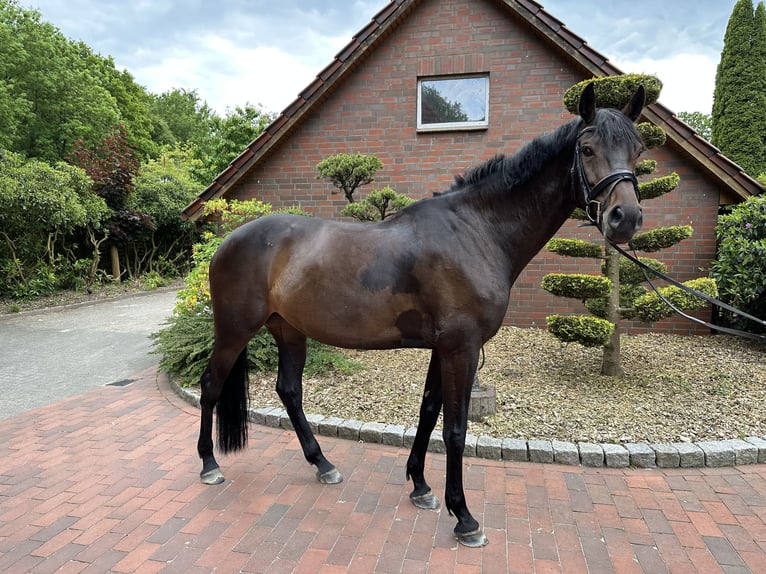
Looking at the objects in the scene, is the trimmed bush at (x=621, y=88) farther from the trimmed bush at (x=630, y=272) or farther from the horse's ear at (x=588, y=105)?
the horse's ear at (x=588, y=105)

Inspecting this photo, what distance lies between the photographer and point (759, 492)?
101 inches

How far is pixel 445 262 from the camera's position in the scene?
2.14 meters

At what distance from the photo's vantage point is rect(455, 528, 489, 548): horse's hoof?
83.4 inches

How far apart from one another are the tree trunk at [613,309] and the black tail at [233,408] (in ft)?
11.6

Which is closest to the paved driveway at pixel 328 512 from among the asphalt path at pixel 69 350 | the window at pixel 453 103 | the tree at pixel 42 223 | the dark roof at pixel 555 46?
the asphalt path at pixel 69 350

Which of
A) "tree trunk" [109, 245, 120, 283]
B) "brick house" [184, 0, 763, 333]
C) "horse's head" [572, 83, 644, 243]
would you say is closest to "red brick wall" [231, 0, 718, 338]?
"brick house" [184, 0, 763, 333]

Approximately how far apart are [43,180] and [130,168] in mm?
3683

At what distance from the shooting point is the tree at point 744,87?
1077cm

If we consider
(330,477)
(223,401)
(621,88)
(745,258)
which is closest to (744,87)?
(745,258)

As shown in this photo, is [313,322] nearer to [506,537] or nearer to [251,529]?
[251,529]

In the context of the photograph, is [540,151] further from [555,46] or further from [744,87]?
[744,87]

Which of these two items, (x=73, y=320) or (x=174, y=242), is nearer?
(x=73, y=320)

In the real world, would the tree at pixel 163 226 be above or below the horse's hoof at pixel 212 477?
above

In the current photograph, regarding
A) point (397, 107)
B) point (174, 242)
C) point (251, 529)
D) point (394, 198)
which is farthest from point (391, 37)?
point (174, 242)
